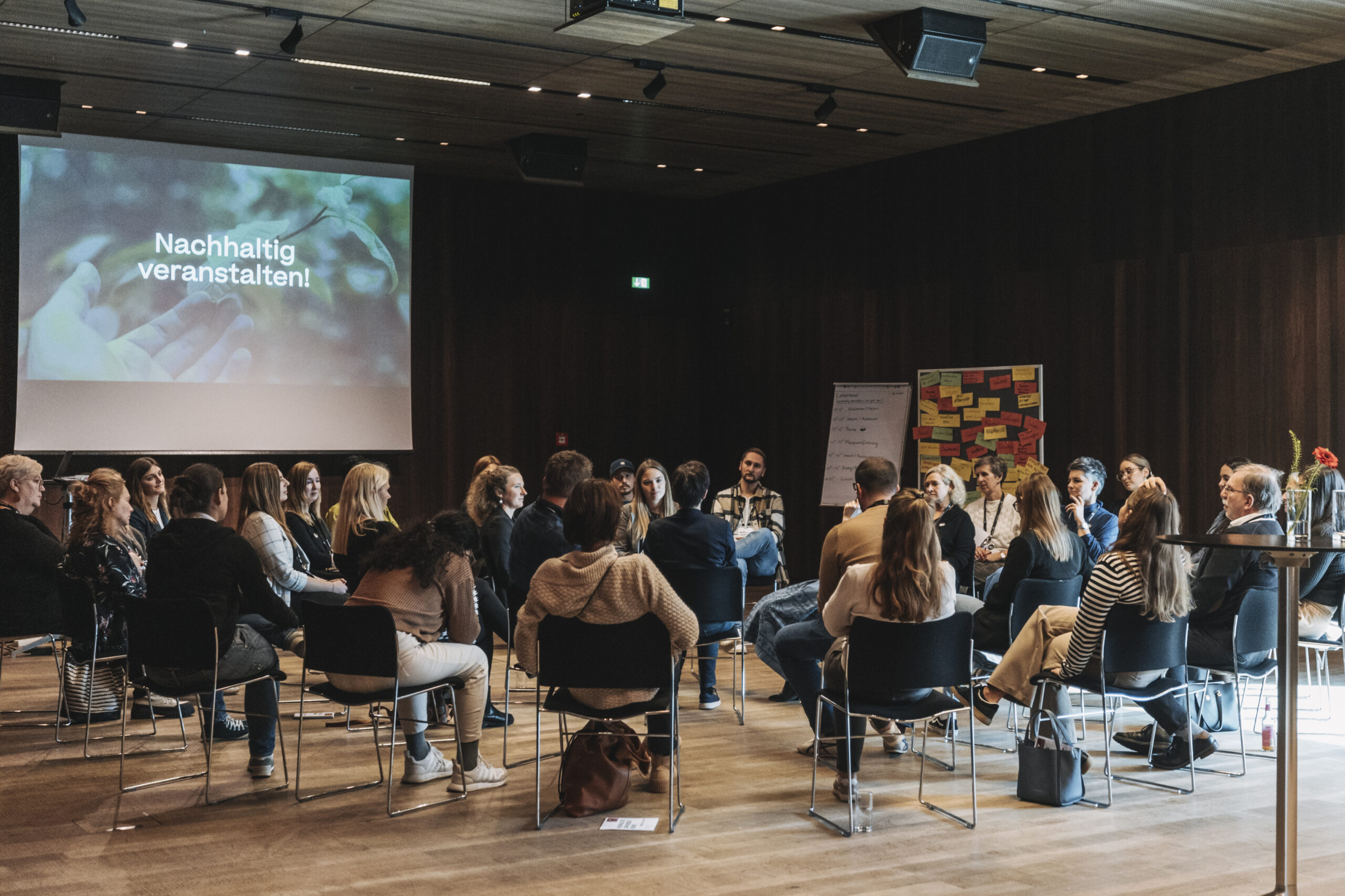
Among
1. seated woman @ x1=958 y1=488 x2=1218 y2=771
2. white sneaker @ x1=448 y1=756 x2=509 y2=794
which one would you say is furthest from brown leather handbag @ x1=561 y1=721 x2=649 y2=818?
seated woman @ x1=958 y1=488 x2=1218 y2=771

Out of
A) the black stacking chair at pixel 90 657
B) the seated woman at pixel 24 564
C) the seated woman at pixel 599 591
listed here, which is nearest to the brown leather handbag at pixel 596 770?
the seated woman at pixel 599 591

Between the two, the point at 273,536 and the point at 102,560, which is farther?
the point at 273,536

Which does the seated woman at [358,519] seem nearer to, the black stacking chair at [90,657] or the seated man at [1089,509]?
the black stacking chair at [90,657]

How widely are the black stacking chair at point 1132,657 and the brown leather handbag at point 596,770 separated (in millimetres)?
1565

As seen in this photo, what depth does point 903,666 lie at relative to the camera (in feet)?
14.7

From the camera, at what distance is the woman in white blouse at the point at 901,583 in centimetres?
461

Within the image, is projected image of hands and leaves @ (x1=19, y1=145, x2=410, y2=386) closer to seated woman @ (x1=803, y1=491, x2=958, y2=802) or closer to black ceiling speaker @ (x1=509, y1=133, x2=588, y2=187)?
black ceiling speaker @ (x1=509, y1=133, x2=588, y2=187)

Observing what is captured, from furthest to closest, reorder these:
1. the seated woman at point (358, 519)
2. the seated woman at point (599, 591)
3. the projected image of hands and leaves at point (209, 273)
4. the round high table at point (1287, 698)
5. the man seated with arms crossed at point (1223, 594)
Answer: the projected image of hands and leaves at point (209, 273) < the seated woman at point (358, 519) < the man seated with arms crossed at point (1223, 594) < the seated woman at point (599, 591) < the round high table at point (1287, 698)

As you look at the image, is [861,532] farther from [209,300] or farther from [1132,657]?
[209,300]

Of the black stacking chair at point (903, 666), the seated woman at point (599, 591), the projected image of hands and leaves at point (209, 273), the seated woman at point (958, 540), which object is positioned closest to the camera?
the black stacking chair at point (903, 666)

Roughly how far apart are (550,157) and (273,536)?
5.22 m

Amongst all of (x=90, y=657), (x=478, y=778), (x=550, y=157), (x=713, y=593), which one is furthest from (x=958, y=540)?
(x=550, y=157)

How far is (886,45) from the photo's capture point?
24.4 ft

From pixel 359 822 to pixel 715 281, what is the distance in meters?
9.24
